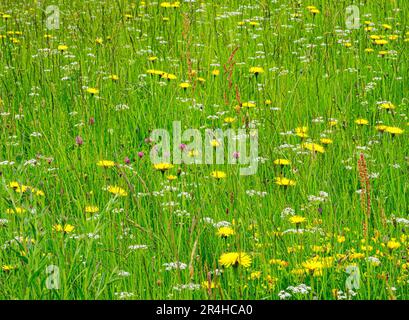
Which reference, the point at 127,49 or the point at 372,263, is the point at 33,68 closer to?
the point at 127,49

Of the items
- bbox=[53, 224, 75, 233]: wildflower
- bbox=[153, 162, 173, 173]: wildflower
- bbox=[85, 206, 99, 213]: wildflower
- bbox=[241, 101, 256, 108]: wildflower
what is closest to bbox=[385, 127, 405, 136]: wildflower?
bbox=[241, 101, 256, 108]: wildflower

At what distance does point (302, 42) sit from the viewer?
500cm

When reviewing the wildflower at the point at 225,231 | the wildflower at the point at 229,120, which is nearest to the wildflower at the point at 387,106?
the wildflower at the point at 229,120

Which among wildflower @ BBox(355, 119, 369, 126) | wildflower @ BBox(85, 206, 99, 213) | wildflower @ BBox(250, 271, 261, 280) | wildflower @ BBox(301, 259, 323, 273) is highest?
wildflower @ BBox(355, 119, 369, 126)

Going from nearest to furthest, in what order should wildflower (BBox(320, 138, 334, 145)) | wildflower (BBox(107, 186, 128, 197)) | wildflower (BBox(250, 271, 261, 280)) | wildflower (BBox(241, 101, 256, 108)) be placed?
wildflower (BBox(250, 271, 261, 280)) → wildflower (BBox(107, 186, 128, 197)) → wildflower (BBox(320, 138, 334, 145)) → wildflower (BBox(241, 101, 256, 108))

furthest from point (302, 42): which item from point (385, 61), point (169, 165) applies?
point (169, 165)

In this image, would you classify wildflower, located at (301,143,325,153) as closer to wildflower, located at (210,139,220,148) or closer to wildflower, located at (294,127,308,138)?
wildflower, located at (294,127,308,138)

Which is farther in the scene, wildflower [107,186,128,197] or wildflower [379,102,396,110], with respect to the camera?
wildflower [379,102,396,110]

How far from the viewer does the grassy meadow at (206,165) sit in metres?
2.37

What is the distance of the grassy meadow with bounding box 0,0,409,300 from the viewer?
2.37 meters

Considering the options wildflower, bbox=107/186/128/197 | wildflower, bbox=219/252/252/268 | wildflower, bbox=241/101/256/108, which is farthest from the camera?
wildflower, bbox=241/101/256/108

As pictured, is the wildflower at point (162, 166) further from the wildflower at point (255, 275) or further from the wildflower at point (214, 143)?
the wildflower at point (255, 275)

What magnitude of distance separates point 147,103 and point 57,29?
1.76 meters

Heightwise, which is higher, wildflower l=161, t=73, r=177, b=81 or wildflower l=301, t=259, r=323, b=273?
wildflower l=161, t=73, r=177, b=81
